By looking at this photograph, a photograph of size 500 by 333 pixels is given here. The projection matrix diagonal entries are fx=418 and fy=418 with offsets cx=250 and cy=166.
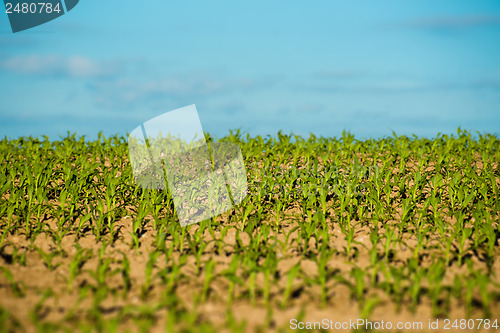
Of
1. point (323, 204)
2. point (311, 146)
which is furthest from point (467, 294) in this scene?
point (311, 146)

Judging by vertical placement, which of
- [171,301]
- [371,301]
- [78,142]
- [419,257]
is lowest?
[419,257]

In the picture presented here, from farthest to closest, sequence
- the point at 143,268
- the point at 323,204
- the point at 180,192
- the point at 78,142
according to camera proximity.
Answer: the point at 78,142, the point at 180,192, the point at 323,204, the point at 143,268

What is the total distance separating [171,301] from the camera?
124 inches

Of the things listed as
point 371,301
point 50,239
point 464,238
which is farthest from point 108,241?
point 464,238

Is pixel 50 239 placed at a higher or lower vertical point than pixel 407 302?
higher

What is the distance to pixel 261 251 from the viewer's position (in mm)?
4219

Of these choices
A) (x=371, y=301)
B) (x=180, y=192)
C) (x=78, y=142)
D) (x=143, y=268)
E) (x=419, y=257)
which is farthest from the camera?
(x=78, y=142)

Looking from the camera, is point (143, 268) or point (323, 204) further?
point (323, 204)

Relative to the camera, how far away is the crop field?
3.24 m

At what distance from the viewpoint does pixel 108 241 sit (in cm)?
469

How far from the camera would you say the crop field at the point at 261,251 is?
3236 mm

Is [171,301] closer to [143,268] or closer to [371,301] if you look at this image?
[143,268]

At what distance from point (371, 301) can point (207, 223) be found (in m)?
2.31

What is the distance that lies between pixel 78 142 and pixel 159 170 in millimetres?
3513
